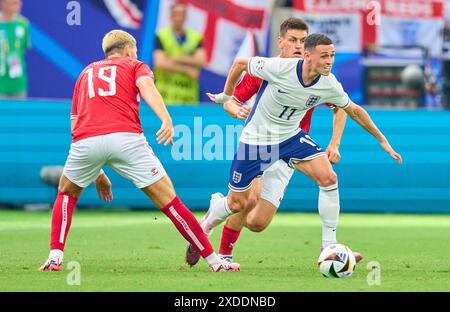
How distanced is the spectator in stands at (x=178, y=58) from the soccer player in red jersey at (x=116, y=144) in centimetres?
1130

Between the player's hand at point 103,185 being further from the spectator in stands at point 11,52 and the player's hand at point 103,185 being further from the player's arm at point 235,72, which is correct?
the spectator in stands at point 11,52

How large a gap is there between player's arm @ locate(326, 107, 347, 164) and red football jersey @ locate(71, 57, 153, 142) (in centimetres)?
200

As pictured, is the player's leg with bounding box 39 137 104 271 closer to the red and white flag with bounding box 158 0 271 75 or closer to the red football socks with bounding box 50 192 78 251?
the red football socks with bounding box 50 192 78 251

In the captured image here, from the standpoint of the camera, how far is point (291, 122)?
10.8 metres

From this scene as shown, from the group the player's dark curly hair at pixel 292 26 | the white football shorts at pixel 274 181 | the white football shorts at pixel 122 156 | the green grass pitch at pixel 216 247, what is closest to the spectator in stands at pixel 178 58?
the green grass pitch at pixel 216 247

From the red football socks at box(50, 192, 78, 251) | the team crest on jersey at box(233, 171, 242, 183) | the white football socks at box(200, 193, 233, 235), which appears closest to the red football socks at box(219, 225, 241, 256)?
the white football socks at box(200, 193, 233, 235)

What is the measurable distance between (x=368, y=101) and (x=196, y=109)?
16.9 ft

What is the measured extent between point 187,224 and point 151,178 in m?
0.49

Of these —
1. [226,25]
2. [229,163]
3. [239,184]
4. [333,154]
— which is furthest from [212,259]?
[226,25]

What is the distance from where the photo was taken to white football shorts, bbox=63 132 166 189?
988cm

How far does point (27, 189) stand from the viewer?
1823 cm

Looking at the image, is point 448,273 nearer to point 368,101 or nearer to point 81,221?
point 81,221

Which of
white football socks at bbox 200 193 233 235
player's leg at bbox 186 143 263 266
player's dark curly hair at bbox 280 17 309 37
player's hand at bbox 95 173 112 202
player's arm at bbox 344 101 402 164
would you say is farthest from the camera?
player's dark curly hair at bbox 280 17 309 37

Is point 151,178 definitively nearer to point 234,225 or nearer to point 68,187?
point 68,187
